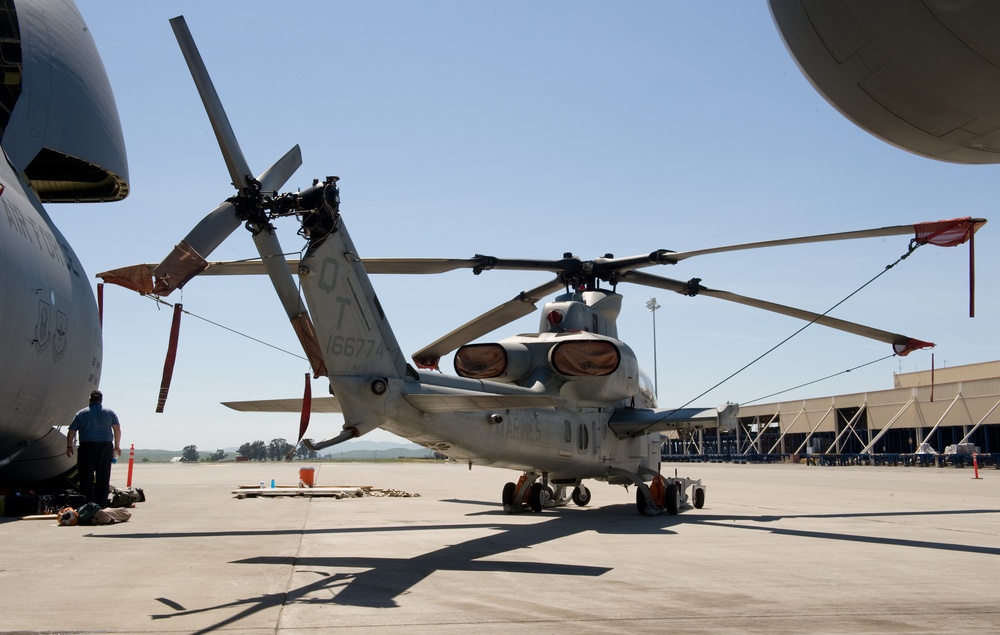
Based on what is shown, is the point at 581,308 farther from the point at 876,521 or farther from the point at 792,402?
the point at 792,402

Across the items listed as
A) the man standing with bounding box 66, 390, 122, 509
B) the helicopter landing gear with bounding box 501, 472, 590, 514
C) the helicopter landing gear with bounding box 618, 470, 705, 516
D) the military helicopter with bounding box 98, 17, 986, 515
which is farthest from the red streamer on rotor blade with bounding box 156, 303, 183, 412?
the helicopter landing gear with bounding box 618, 470, 705, 516

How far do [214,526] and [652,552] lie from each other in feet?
20.6

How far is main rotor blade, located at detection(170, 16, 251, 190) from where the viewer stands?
769 cm

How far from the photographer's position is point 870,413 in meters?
55.2

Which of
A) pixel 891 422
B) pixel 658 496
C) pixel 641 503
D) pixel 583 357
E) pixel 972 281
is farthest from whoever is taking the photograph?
pixel 891 422

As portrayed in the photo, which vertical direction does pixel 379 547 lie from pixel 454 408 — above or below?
below

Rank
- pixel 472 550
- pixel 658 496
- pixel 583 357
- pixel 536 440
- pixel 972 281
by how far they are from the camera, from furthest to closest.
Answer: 1. pixel 658 496
2. pixel 583 357
3. pixel 536 440
4. pixel 472 550
5. pixel 972 281

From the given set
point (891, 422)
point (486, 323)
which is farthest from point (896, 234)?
point (891, 422)

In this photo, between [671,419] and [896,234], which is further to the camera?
[671,419]

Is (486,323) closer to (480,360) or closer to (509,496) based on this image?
(480,360)

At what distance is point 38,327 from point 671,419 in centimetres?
1092

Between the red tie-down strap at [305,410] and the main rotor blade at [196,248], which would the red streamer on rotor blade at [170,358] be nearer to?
the main rotor blade at [196,248]

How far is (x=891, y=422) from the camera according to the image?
5219cm

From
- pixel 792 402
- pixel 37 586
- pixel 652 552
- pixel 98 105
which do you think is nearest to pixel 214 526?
pixel 37 586
